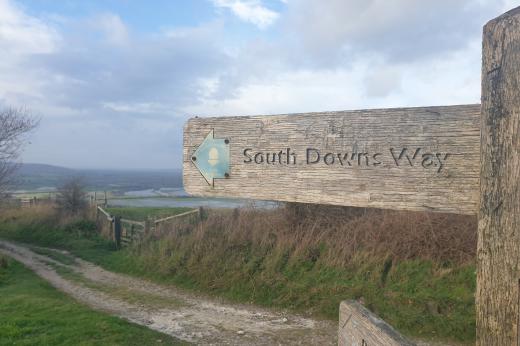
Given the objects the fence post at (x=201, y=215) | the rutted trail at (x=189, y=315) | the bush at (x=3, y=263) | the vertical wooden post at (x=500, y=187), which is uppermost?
the vertical wooden post at (x=500, y=187)

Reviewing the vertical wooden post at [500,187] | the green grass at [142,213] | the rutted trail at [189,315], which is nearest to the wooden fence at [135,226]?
the green grass at [142,213]

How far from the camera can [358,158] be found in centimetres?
151

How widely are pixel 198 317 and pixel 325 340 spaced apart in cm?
275

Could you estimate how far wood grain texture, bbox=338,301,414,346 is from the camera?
107 cm

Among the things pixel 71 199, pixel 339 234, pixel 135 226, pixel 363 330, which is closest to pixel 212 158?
pixel 363 330

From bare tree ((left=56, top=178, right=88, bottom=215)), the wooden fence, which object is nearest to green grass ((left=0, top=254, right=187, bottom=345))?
the wooden fence

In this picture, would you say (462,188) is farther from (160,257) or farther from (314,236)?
(160,257)

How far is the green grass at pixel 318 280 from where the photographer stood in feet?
27.1

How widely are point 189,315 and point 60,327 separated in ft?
9.65

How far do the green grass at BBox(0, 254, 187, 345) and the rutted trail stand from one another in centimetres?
87

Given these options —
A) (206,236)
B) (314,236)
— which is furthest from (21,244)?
(314,236)

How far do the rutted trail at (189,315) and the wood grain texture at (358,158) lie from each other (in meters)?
6.37

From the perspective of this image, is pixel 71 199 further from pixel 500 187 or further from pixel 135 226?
pixel 500 187

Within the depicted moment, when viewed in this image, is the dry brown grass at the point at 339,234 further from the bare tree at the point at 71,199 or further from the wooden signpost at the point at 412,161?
the bare tree at the point at 71,199
